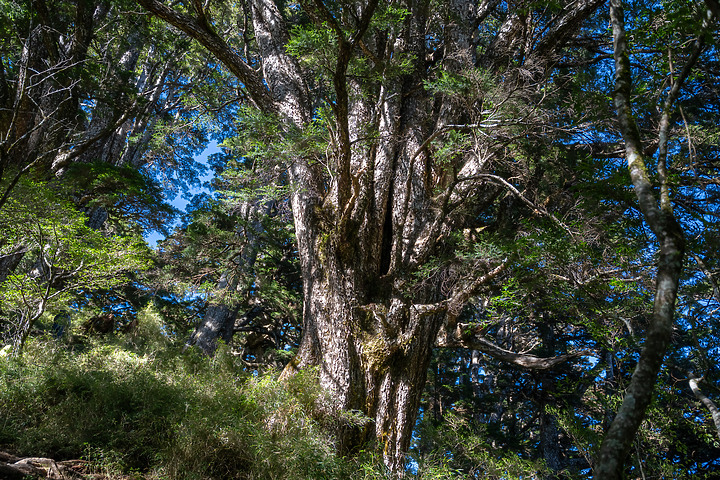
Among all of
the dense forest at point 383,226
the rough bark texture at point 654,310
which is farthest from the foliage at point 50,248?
the rough bark texture at point 654,310

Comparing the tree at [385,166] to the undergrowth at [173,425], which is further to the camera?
the tree at [385,166]

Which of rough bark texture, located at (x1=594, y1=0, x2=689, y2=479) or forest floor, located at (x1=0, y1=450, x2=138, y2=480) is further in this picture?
forest floor, located at (x1=0, y1=450, x2=138, y2=480)

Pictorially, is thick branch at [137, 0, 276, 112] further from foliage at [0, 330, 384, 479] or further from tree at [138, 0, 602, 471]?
foliage at [0, 330, 384, 479]

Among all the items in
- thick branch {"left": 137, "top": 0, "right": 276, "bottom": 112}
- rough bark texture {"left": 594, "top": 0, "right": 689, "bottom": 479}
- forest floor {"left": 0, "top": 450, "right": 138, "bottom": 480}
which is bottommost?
forest floor {"left": 0, "top": 450, "right": 138, "bottom": 480}

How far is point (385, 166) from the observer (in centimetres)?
599

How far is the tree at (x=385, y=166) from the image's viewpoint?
15.1 feet

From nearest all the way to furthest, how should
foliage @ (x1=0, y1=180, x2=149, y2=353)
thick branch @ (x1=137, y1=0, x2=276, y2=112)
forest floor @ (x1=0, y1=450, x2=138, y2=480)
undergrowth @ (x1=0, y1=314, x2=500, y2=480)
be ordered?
forest floor @ (x1=0, y1=450, x2=138, y2=480), undergrowth @ (x1=0, y1=314, x2=500, y2=480), thick branch @ (x1=137, y1=0, x2=276, y2=112), foliage @ (x1=0, y1=180, x2=149, y2=353)

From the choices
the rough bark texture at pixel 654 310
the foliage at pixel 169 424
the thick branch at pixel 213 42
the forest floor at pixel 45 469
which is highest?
the thick branch at pixel 213 42

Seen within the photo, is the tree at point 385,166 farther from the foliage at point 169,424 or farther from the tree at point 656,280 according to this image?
the tree at point 656,280

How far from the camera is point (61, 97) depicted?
22.7ft

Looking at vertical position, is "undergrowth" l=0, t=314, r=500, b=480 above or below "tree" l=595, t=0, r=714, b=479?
below

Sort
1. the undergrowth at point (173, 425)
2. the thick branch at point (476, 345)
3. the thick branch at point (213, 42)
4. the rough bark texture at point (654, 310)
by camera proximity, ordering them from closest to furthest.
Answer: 1. the rough bark texture at point (654, 310)
2. the undergrowth at point (173, 425)
3. the thick branch at point (213, 42)
4. the thick branch at point (476, 345)

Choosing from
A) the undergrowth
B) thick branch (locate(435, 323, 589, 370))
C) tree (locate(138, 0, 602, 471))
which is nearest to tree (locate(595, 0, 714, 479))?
tree (locate(138, 0, 602, 471))

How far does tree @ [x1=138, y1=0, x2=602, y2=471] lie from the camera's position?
4.61 m
